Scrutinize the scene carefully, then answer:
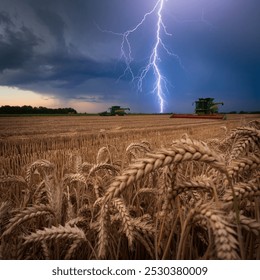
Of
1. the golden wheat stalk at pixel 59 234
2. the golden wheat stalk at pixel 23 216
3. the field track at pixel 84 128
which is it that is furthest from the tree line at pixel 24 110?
the golden wheat stalk at pixel 59 234

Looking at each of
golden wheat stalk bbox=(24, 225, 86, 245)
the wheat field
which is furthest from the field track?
golden wheat stalk bbox=(24, 225, 86, 245)

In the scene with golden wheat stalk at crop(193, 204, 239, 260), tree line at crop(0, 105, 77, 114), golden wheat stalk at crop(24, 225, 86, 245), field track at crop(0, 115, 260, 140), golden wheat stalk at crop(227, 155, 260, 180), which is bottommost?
field track at crop(0, 115, 260, 140)

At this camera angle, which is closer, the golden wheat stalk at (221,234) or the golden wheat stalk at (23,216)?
the golden wheat stalk at (221,234)

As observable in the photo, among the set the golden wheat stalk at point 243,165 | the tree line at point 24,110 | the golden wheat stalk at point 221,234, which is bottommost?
the golden wheat stalk at point 221,234

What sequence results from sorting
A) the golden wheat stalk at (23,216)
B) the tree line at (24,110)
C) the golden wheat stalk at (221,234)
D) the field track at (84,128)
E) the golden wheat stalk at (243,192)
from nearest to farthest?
the golden wheat stalk at (221,234), the golden wheat stalk at (243,192), the golden wheat stalk at (23,216), the field track at (84,128), the tree line at (24,110)

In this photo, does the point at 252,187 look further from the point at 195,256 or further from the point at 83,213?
the point at 83,213

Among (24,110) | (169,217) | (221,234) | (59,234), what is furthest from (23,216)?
(24,110)

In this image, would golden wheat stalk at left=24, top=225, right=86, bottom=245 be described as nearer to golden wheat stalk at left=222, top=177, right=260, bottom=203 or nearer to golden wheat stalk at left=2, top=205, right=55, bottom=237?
golden wheat stalk at left=2, top=205, right=55, bottom=237

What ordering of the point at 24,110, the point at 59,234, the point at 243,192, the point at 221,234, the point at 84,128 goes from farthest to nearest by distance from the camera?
the point at 24,110, the point at 84,128, the point at 59,234, the point at 243,192, the point at 221,234

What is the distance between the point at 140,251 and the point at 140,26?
2.04 m

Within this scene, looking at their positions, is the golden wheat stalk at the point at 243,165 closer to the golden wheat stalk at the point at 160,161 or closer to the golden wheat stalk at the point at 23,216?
the golden wheat stalk at the point at 160,161

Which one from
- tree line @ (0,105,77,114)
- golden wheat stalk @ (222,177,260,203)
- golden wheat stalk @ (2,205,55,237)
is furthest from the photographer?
tree line @ (0,105,77,114)

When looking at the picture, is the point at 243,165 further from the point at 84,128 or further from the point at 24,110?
the point at 24,110
